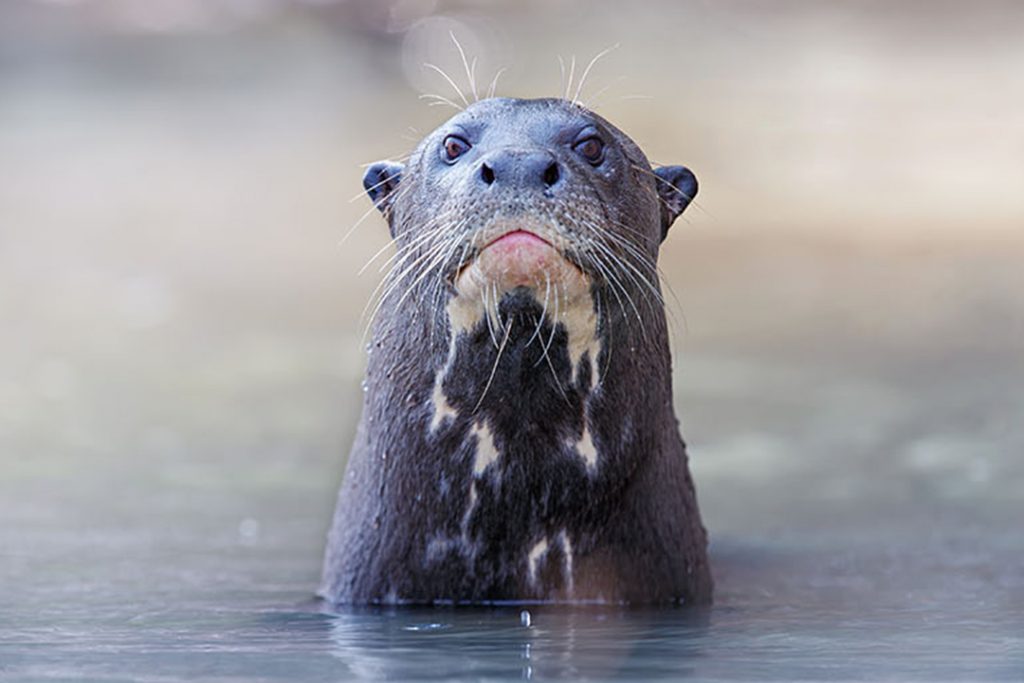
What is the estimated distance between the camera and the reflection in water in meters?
5.27

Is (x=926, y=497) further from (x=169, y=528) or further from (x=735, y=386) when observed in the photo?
(x=169, y=528)

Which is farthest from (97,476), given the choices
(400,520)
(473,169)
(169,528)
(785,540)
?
(473,169)

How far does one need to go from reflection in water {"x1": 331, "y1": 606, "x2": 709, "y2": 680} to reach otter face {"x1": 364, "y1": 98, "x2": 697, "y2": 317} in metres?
0.86

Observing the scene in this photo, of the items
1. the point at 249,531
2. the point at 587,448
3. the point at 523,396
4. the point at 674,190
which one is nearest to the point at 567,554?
Answer: the point at 587,448

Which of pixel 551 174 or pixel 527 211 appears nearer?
pixel 527 211

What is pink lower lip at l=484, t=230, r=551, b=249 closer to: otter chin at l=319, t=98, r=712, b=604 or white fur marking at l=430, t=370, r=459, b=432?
otter chin at l=319, t=98, r=712, b=604

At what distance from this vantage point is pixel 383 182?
6.64 meters

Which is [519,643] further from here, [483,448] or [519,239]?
[519,239]

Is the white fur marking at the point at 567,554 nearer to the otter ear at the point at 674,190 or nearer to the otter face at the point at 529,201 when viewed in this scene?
the otter face at the point at 529,201

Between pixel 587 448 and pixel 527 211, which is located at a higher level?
pixel 527 211

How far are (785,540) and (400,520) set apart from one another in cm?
287

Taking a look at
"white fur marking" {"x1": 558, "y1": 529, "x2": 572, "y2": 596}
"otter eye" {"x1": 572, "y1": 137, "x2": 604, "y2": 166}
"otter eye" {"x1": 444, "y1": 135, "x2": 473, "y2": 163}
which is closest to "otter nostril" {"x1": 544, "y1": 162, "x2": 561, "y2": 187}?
"otter eye" {"x1": 572, "y1": 137, "x2": 604, "y2": 166}

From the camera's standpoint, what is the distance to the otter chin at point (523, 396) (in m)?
5.89

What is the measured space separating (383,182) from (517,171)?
1.10 meters
